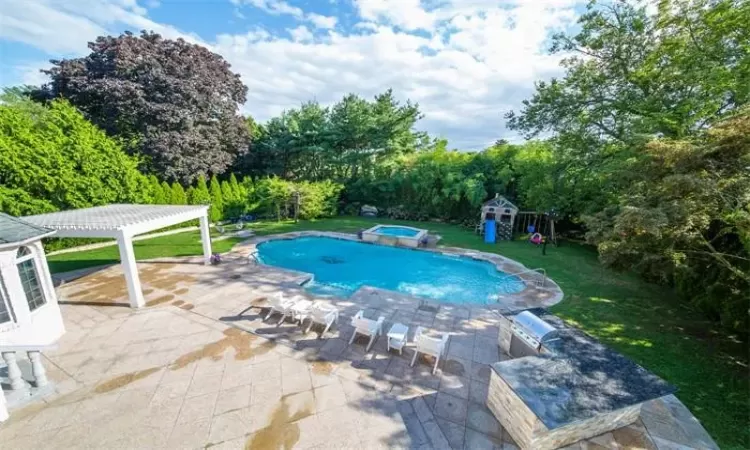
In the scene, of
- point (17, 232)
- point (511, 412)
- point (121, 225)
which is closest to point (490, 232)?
point (511, 412)

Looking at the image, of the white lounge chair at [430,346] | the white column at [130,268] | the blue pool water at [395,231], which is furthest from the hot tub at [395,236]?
the white column at [130,268]

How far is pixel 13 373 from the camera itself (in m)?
4.34

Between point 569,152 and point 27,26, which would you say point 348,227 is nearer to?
point 569,152

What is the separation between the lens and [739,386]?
4.87 metres

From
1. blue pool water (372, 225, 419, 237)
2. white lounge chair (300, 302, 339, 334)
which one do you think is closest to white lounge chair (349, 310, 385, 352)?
white lounge chair (300, 302, 339, 334)

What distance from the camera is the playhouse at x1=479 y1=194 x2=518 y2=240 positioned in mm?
15250

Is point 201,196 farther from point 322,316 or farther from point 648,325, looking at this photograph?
→ point 648,325

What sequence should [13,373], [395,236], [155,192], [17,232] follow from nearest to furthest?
[13,373] < [17,232] < [395,236] < [155,192]

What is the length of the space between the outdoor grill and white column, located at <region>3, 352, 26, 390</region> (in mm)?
8142

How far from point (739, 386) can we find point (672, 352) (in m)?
0.98

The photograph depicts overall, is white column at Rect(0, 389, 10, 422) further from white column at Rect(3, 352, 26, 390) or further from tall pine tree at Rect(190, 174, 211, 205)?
tall pine tree at Rect(190, 174, 211, 205)

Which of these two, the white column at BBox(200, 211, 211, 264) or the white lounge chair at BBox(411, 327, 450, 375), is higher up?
the white column at BBox(200, 211, 211, 264)

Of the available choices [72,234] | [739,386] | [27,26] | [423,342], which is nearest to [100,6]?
[27,26]

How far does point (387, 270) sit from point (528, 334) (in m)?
7.18
